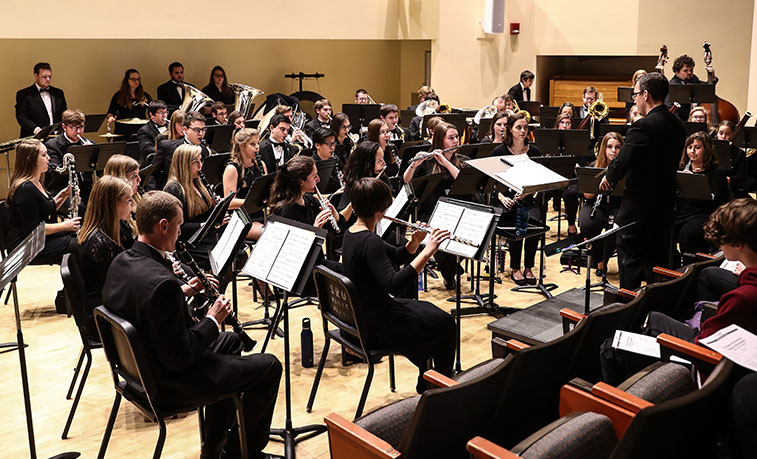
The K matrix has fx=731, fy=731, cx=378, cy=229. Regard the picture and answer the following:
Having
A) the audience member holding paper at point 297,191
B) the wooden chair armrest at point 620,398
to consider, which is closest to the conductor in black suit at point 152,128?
the audience member holding paper at point 297,191

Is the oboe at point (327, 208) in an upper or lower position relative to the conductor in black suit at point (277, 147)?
lower

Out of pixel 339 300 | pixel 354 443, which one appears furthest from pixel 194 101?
pixel 354 443

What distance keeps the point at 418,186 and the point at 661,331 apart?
2.41 m

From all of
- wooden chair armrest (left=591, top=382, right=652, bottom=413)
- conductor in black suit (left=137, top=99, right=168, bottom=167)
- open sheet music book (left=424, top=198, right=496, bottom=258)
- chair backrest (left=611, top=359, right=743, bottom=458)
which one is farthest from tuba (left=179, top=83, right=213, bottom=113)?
chair backrest (left=611, top=359, right=743, bottom=458)

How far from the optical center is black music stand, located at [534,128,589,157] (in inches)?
298

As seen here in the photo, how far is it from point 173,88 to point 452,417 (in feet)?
33.2

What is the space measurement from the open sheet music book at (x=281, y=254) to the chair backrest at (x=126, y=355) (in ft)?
2.42

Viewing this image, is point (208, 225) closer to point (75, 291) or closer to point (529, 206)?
point (75, 291)

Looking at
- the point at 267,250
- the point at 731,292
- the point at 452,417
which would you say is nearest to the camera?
the point at 452,417

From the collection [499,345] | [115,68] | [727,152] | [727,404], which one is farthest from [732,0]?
[727,404]

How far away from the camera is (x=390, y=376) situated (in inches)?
168

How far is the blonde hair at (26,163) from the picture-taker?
5207 millimetres

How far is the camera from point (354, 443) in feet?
8.16

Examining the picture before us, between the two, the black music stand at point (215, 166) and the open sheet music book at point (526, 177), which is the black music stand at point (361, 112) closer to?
the black music stand at point (215, 166)
